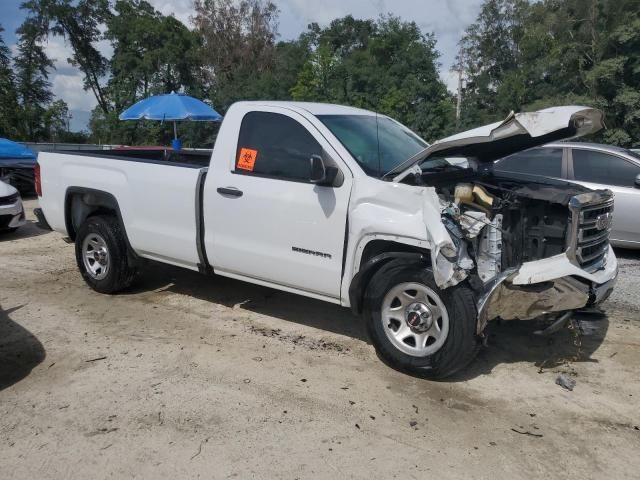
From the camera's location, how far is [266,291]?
20.6ft

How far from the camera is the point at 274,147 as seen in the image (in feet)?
15.6

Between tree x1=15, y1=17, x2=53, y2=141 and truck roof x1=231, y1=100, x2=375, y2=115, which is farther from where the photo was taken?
tree x1=15, y1=17, x2=53, y2=141

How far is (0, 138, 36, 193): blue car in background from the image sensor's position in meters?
12.9

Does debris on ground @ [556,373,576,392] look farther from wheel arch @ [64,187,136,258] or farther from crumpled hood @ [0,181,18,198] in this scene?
crumpled hood @ [0,181,18,198]

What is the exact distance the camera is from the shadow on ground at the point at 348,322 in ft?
14.6

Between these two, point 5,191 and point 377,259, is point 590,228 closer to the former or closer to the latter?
point 377,259

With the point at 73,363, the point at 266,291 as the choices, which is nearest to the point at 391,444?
the point at 73,363

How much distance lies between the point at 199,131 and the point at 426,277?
83.4 ft

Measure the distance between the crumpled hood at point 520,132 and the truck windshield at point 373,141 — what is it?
327mm

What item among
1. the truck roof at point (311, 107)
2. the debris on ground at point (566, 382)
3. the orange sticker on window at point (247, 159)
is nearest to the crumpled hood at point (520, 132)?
the truck roof at point (311, 107)

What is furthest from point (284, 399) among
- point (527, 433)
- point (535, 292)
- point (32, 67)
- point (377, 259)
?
point (32, 67)

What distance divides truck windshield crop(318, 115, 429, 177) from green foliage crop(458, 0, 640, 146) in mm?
22159

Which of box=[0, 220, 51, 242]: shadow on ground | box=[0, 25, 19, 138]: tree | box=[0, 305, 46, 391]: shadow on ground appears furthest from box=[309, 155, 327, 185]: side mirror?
box=[0, 25, 19, 138]: tree

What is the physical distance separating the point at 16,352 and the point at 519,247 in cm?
397
